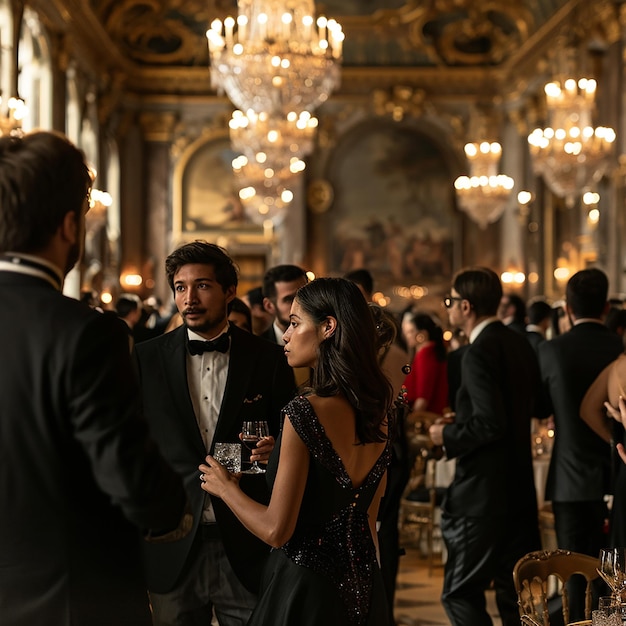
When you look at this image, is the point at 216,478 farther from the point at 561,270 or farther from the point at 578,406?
the point at 561,270

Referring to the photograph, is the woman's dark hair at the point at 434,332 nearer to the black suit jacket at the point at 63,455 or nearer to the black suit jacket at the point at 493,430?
the black suit jacket at the point at 493,430

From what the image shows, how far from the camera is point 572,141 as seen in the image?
14266 mm

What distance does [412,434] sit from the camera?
903 centimetres

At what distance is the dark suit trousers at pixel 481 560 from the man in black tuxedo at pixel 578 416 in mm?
433

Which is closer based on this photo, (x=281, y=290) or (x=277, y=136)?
(x=281, y=290)

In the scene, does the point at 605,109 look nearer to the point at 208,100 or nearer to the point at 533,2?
the point at 533,2

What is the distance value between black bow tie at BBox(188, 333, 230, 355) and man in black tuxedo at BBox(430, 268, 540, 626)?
70.2 inches

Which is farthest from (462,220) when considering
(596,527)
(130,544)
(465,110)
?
(130,544)

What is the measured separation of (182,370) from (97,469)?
1638 mm

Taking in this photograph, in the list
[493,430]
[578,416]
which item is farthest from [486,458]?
[578,416]

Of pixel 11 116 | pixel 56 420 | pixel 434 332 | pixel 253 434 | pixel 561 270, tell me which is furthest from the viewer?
pixel 561 270

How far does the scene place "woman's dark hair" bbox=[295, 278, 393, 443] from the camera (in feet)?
10.6

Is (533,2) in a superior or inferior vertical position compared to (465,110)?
superior

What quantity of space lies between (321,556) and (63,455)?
1110mm
